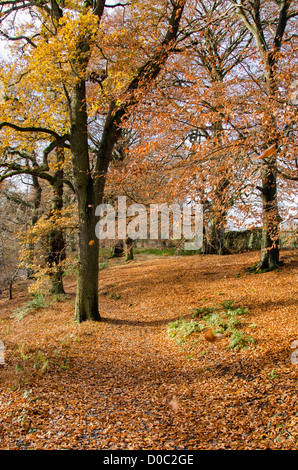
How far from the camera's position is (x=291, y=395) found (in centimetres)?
351

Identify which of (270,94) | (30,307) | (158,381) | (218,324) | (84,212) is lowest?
(30,307)

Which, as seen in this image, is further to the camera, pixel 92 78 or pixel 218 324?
pixel 92 78

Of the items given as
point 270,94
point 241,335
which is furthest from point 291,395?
point 270,94

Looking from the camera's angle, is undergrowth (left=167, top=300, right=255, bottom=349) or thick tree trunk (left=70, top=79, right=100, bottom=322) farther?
thick tree trunk (left=70, top=79, right=100, bottom=322)

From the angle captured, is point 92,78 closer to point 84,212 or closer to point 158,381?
point 84,212

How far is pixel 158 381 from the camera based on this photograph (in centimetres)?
467

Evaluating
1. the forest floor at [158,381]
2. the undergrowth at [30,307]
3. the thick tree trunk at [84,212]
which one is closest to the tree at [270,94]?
the forest floor at [158,381]

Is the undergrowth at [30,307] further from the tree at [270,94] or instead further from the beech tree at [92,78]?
the tree at [270,94]

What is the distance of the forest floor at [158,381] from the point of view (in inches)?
123

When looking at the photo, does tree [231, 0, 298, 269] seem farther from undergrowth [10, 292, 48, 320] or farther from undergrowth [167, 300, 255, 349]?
undergrowth [10, 292, 48, 320]

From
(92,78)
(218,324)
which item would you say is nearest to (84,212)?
(92,78)

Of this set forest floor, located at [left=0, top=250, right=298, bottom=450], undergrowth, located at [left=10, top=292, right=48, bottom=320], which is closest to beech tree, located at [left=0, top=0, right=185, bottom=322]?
forest floor, located at [left=0, top=250, right=298, bottom=450]

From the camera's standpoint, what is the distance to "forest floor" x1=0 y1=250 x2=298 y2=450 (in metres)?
3.12
